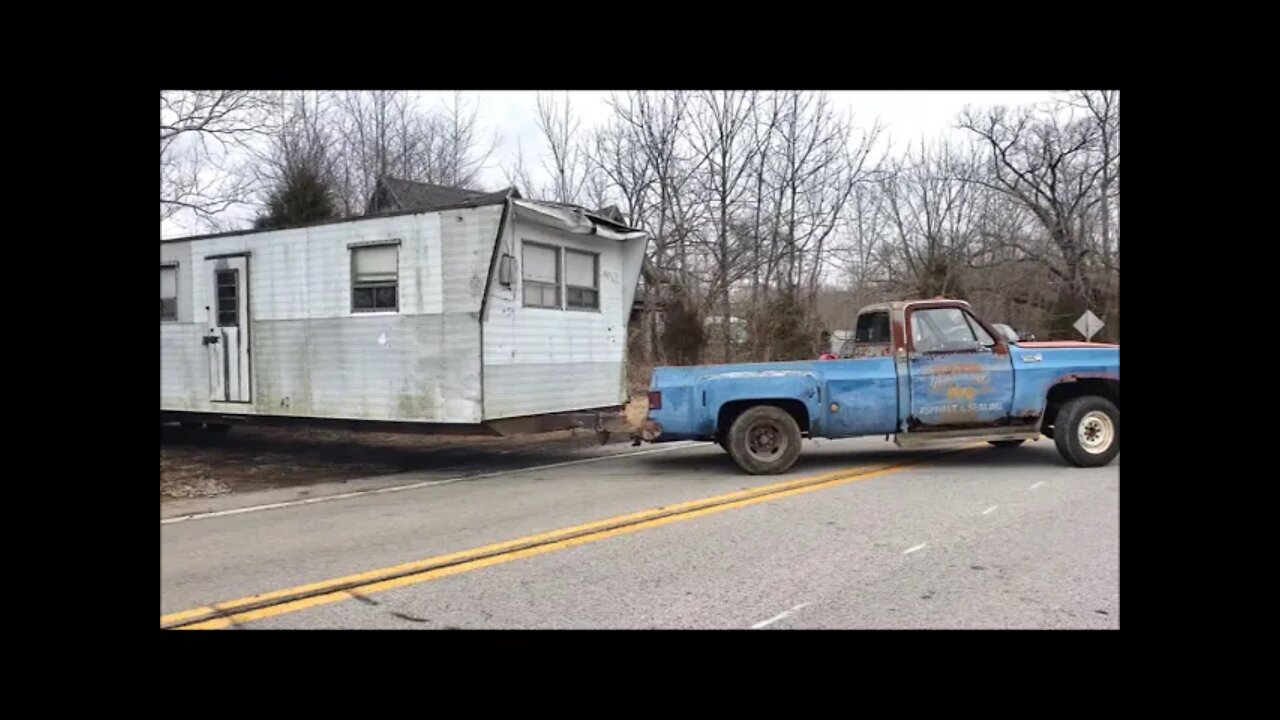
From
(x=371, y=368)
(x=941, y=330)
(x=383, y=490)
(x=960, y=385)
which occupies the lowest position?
(x=383, y=490)

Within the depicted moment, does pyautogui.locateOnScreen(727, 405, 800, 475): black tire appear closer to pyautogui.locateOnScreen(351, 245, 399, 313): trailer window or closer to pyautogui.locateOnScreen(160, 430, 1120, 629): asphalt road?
pyautogui.locateOnScreen(160, 430, 1120, 629): asphalt road

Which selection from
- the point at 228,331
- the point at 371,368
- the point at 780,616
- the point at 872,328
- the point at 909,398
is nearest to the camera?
the point at 780,616

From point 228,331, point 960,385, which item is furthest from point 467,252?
point 960,385

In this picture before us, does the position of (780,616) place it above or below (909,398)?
below

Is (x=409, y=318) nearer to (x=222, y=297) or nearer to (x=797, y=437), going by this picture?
(x=222, y=297)

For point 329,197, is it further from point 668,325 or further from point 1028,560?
point 1028,560

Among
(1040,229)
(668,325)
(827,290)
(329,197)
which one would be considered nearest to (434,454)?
(668,325)

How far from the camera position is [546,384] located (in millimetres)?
9258

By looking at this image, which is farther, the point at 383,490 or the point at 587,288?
the point at 587,288

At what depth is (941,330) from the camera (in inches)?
343

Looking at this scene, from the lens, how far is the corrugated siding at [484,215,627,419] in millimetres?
8539

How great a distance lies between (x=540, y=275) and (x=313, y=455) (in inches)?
170
